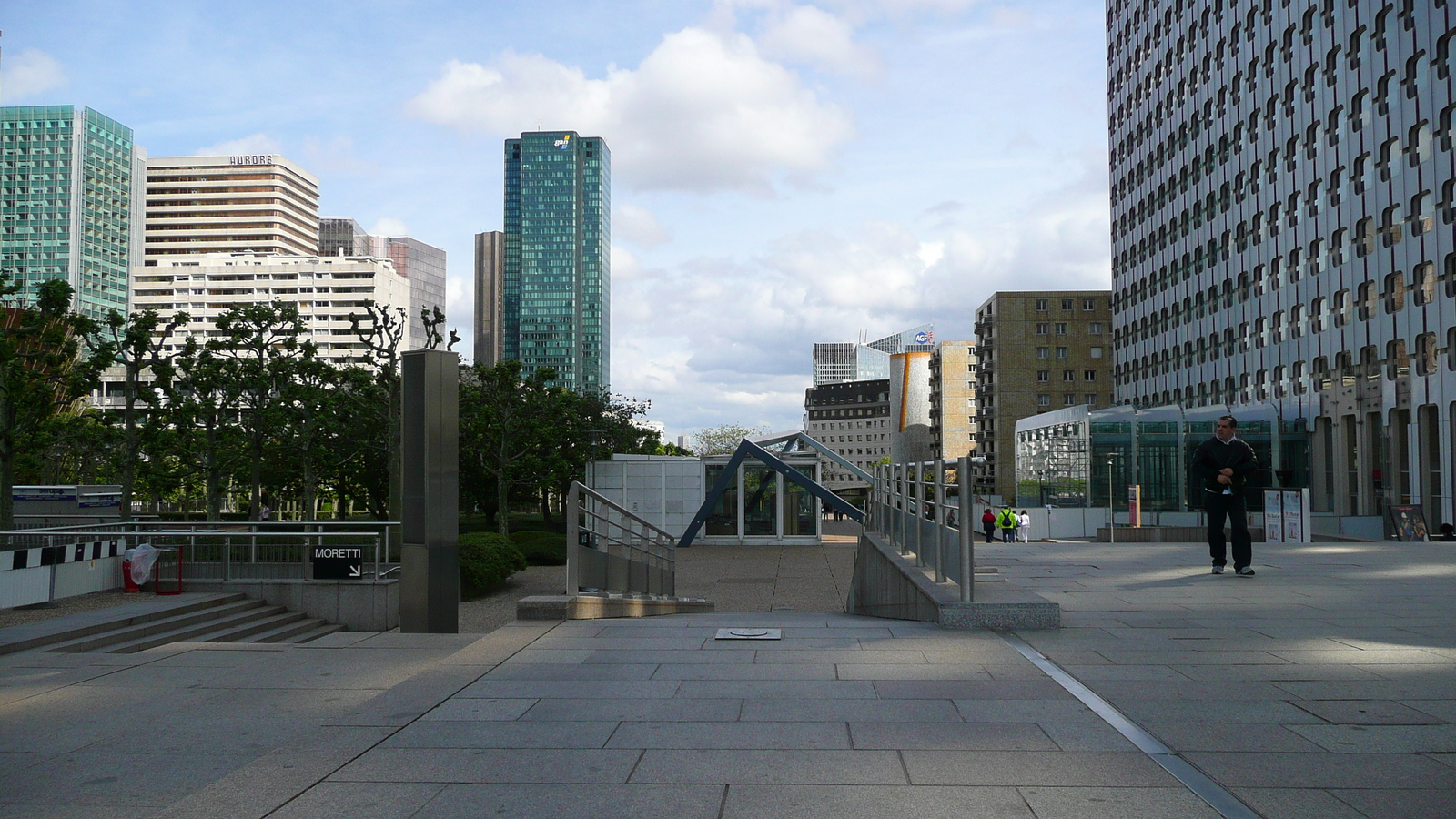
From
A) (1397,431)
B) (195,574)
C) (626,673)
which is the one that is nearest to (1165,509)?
(1397,431)

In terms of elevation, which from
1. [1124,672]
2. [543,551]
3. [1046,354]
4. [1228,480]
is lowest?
[543,551]

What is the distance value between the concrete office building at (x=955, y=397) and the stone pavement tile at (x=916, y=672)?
134075 mm

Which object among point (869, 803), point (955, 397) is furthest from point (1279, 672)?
point (955, 397)

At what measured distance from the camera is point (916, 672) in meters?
6.04

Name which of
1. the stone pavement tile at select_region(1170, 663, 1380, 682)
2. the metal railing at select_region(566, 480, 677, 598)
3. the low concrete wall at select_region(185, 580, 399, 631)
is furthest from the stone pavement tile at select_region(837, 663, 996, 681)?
the low concrete wall at select_region(185, 580, 399, 631)

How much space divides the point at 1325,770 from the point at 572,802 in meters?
2.84

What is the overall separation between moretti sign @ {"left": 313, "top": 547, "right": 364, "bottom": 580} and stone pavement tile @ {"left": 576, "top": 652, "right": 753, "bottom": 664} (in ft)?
A: 37.8

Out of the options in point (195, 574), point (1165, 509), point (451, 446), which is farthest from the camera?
point (1165, 509)

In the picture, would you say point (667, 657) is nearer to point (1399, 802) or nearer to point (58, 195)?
point (1399, 802)

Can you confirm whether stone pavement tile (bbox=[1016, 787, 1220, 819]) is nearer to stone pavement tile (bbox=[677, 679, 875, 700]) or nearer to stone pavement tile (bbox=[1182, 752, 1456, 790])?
stone pavement tile (bbox=[1182, 752, 1456, 790])

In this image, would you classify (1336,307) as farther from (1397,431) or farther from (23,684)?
(23,684)

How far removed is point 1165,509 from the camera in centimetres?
3744

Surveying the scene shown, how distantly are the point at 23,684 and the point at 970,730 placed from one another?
603 cm

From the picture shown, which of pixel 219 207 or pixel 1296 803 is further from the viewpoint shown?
pixel 219 207
